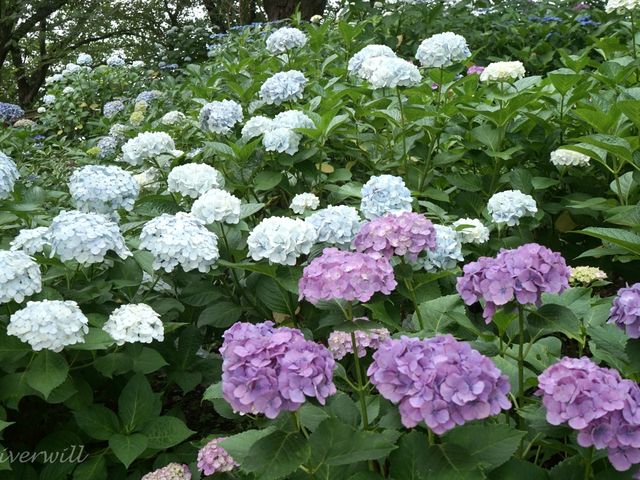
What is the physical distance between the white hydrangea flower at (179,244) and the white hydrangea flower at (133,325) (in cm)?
19

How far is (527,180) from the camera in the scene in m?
Result: 3.01

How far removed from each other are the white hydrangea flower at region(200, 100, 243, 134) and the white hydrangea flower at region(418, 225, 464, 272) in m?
1.27

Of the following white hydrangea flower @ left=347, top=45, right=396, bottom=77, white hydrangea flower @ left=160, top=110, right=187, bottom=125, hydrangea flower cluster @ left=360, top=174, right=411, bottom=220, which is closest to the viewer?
hydrangea flower cluster @ left=360, top=174, right=411, bottom=220

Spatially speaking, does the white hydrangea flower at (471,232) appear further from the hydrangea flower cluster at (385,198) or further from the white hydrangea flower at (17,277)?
the white hydrangea flower at (17,277)

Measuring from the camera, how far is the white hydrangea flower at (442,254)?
222cm

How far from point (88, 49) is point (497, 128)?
13863 mm

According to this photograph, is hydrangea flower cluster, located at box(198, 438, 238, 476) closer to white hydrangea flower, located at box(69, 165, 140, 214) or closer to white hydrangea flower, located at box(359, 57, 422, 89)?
white hydrangea flower, located at box(69, 165, 140, 214)

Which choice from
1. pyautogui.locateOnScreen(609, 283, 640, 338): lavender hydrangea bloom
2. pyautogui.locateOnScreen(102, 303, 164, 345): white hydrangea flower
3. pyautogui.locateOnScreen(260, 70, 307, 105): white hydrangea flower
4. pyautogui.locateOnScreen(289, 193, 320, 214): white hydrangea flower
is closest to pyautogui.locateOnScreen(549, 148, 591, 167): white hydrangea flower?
pyautogui.locateOnScreen(289, 193, 320, 214): white hydrangea flower

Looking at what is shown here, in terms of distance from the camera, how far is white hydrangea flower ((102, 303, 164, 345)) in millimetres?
2018

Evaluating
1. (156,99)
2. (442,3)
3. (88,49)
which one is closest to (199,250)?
(156,99)

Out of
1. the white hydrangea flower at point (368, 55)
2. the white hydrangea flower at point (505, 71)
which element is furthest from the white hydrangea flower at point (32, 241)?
the white hydrangea flower at point (505, 71)

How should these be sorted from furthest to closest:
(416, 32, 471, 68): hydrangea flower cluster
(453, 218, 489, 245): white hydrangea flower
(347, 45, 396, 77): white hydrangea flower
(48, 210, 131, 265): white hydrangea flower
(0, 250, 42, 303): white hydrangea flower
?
(347, 45, 396, 77): white hydrangea flower < (416, 32, 471, 68): hydrangea flower cluster < (453, 218, 489, 245): white hydrangea flower < (48, 210, 131, 265): white hydrangea flower < (0, 250, 42, 303): white hydrangea flower

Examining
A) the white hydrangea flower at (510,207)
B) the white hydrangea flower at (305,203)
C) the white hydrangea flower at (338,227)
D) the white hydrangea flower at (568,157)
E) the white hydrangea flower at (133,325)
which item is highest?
the white hydrangea flower at (338,227)

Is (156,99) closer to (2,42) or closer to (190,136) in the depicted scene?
(190,136)
